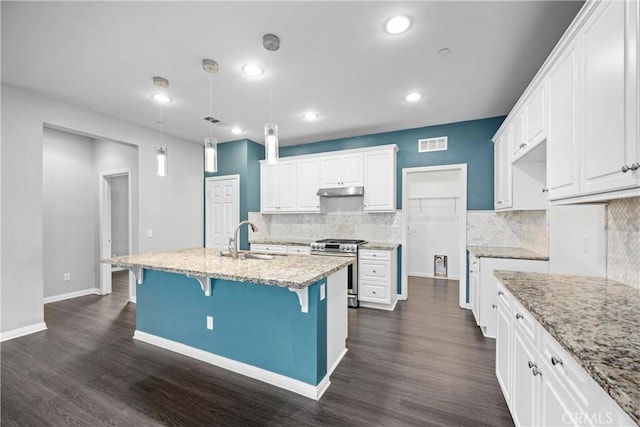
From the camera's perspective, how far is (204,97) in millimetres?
3246

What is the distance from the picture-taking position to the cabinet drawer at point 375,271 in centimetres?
386

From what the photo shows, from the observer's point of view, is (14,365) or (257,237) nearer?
(14,365)

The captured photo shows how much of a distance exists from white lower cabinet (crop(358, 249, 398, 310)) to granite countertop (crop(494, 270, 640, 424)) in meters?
2.02

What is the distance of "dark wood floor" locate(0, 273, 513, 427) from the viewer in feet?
5.95

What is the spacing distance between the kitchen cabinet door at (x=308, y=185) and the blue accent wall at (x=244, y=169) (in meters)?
0.91

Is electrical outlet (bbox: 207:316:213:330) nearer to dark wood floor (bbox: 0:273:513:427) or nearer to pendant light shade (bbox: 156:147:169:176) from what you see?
dark wood floor (bbox: 0:273:513:427)

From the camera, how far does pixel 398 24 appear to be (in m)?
2.00

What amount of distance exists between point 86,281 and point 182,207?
6.75 ft

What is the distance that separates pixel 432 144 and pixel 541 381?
3.60 metres

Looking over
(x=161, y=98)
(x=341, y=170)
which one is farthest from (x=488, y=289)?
(x=161, y=98)

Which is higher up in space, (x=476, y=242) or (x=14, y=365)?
(x=476, y=242)

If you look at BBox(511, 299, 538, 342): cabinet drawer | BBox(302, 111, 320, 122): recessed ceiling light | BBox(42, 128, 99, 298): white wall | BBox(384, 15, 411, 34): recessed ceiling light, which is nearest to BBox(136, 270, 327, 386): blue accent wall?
BBox(511, 299, 538, 342): cabinet drawer

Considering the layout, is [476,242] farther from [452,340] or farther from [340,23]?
[340,23]

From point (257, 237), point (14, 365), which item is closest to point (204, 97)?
point (257, 237)
